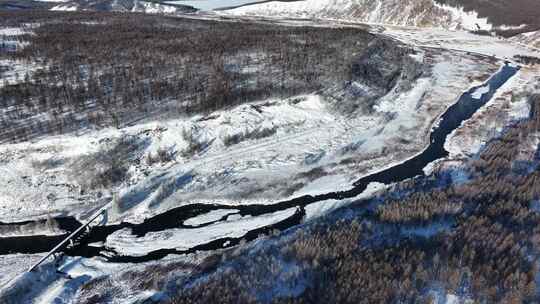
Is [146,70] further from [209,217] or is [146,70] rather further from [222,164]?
[209,217]

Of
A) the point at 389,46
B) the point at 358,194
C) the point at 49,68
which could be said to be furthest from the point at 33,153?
the point at 389,46

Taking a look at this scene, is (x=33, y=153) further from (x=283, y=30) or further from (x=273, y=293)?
(x=283, y=30)

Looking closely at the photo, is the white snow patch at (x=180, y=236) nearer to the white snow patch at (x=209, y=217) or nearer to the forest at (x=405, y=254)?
the white snow patch at (x=209, y=217)

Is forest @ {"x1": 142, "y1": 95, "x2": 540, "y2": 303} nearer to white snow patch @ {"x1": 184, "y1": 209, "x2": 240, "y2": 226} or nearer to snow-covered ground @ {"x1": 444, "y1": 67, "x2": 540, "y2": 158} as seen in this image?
white snow patch @ {"x1": 184, "y1": 209, "x2": 240, "y2": 226}

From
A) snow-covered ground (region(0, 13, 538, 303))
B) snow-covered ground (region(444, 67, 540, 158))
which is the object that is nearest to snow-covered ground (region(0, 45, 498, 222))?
snow-covered ground (region(0, 13, 538, 303))

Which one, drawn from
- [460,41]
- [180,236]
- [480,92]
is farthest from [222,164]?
[460,41]

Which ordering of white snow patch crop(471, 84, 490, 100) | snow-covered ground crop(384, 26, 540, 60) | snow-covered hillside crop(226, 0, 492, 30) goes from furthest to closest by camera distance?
snow-covered hillside crop(226, 0, 492, 30) → snow-covered ground crop(384, 26, 540, 60) → white snow patch crop(471, 84, 490, 100)
